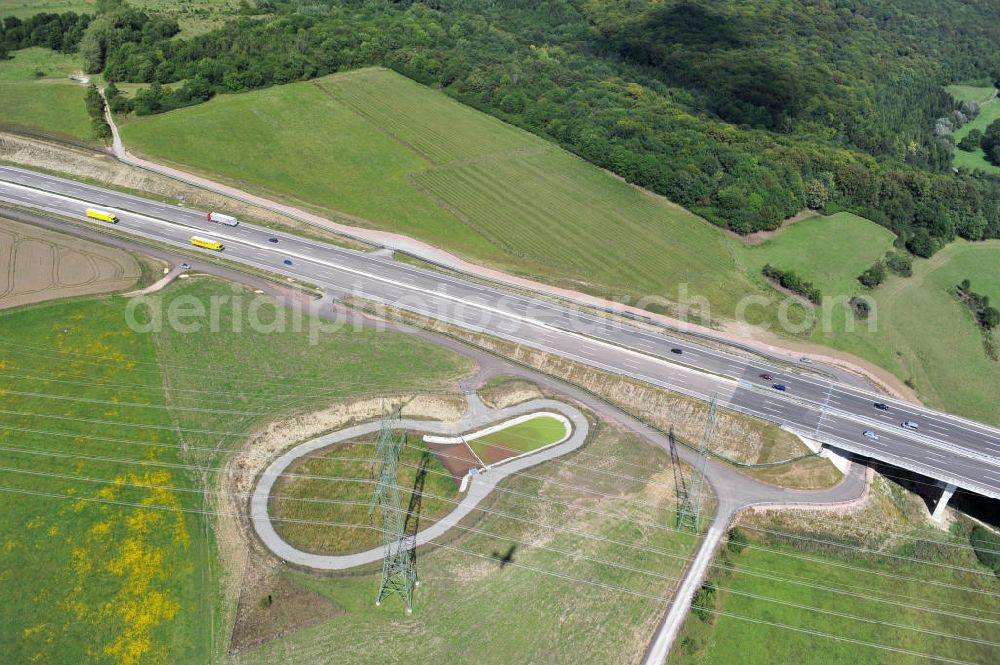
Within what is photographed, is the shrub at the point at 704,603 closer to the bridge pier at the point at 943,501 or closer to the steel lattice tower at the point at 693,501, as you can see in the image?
the steel lattice tower at the point at 693,501

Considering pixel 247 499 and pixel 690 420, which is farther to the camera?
pixel 690 420

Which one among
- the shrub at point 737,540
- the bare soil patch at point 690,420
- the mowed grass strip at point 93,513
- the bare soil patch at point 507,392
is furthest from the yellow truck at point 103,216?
the shrub at point 737,540

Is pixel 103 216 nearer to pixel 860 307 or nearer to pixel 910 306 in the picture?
pixel 860 307

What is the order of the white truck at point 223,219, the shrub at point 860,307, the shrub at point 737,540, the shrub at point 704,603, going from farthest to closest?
1. the white truck at point 223,219
2. the shrub at point 860,307
3. the shrub at point 737,540
4. the shrub at point 704,603

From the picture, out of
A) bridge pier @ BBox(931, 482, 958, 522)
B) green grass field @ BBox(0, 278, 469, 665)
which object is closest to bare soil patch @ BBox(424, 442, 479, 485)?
green grass field @ BBox(0, 278, 469, 665)

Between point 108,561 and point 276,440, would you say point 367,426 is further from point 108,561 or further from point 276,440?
point 108,561

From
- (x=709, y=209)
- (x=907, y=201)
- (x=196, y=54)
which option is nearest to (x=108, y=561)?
(x=709, y=209)

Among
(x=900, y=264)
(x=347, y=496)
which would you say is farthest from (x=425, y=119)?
(x=347, y=496)
